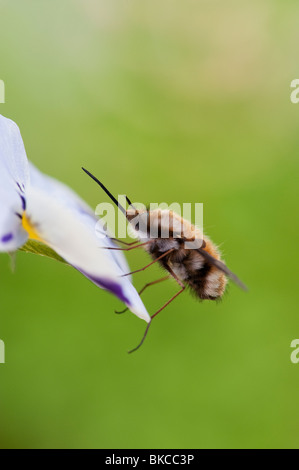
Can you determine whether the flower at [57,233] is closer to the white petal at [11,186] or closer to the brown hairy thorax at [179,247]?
the white petal at [11,186]

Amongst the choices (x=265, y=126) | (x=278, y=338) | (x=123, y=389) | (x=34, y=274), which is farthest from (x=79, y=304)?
(x=265, y=126)

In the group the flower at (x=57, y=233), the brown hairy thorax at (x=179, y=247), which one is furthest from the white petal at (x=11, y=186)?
the brown hairy thorax at (x=179, y=247)

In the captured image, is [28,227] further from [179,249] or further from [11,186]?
[179,249]

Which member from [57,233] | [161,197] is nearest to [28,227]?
[57,233]

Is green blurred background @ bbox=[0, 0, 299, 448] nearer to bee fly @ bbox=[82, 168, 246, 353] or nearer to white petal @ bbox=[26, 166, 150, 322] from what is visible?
bee fly @ bbox=[82, 168, 246, 353]

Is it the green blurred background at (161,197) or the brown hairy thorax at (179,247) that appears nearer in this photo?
the brown hairy thorax at (179,247)

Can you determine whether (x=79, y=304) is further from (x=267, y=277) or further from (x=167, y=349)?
(x=267, y=277)
